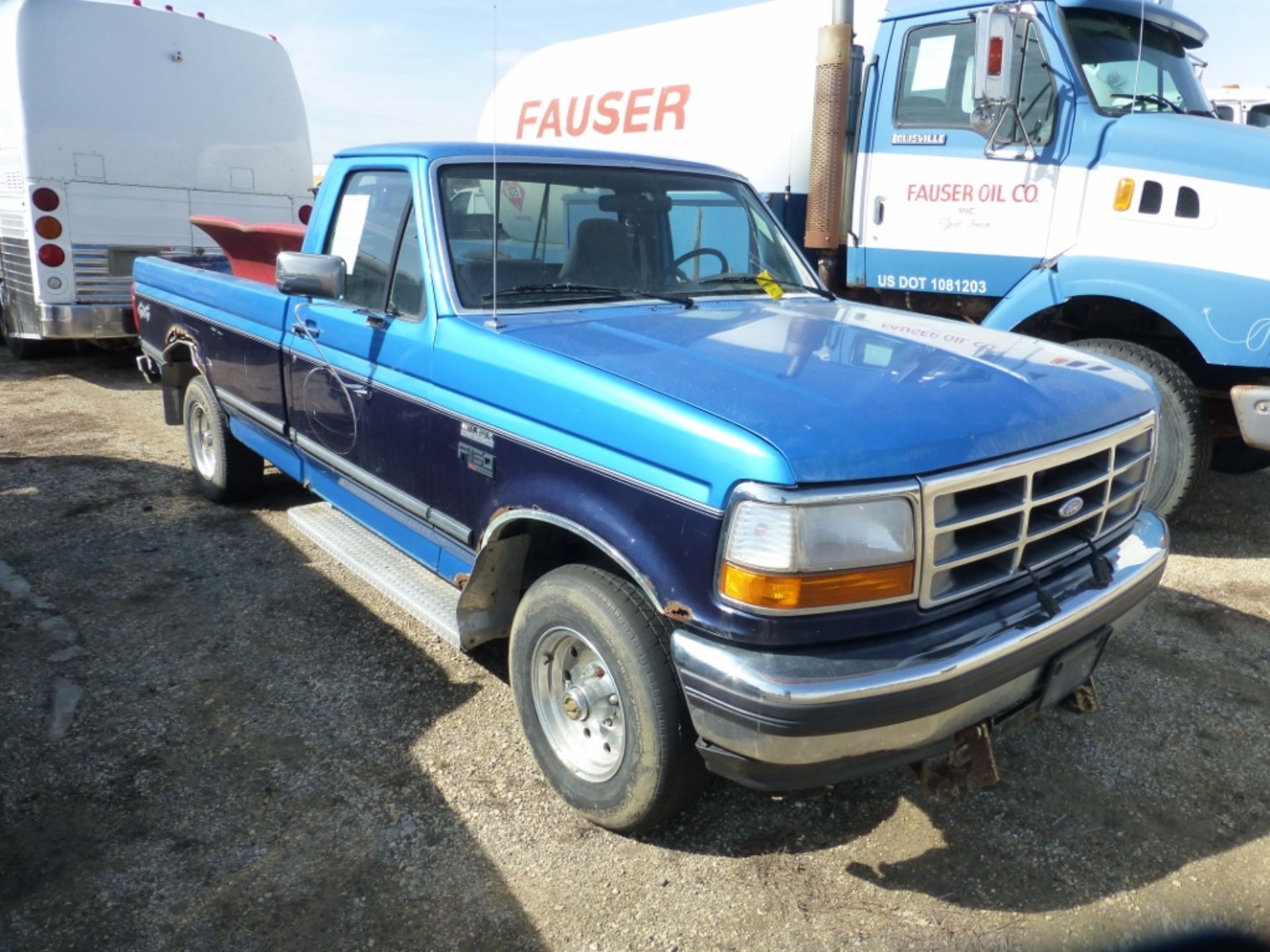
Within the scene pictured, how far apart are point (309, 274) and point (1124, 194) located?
4182 millimetres

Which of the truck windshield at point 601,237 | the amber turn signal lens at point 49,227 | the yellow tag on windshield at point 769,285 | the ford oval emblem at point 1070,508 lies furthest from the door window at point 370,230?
the amber turn signal lens at point 49,227

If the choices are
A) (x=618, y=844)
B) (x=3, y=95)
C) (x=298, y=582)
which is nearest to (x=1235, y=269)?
(x=618, y=844)

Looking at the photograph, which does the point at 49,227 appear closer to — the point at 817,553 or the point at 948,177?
the point at 948,177

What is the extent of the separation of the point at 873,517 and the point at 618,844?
134cm

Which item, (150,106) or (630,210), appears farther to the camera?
(150,106)

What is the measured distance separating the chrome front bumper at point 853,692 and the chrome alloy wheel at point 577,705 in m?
0.48

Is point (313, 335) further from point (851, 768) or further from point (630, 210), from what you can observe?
point (851, 768)

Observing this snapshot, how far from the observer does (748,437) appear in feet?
7.69

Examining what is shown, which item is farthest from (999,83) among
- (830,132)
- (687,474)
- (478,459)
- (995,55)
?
(687,474)

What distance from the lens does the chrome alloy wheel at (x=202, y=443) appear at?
19.2 ft

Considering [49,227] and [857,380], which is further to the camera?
[49,227]

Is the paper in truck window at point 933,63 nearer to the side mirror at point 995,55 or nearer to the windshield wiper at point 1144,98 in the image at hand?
the side mirror at point 995,55

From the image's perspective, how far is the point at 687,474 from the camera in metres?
2.45

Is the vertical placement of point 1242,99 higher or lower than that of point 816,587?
higher
